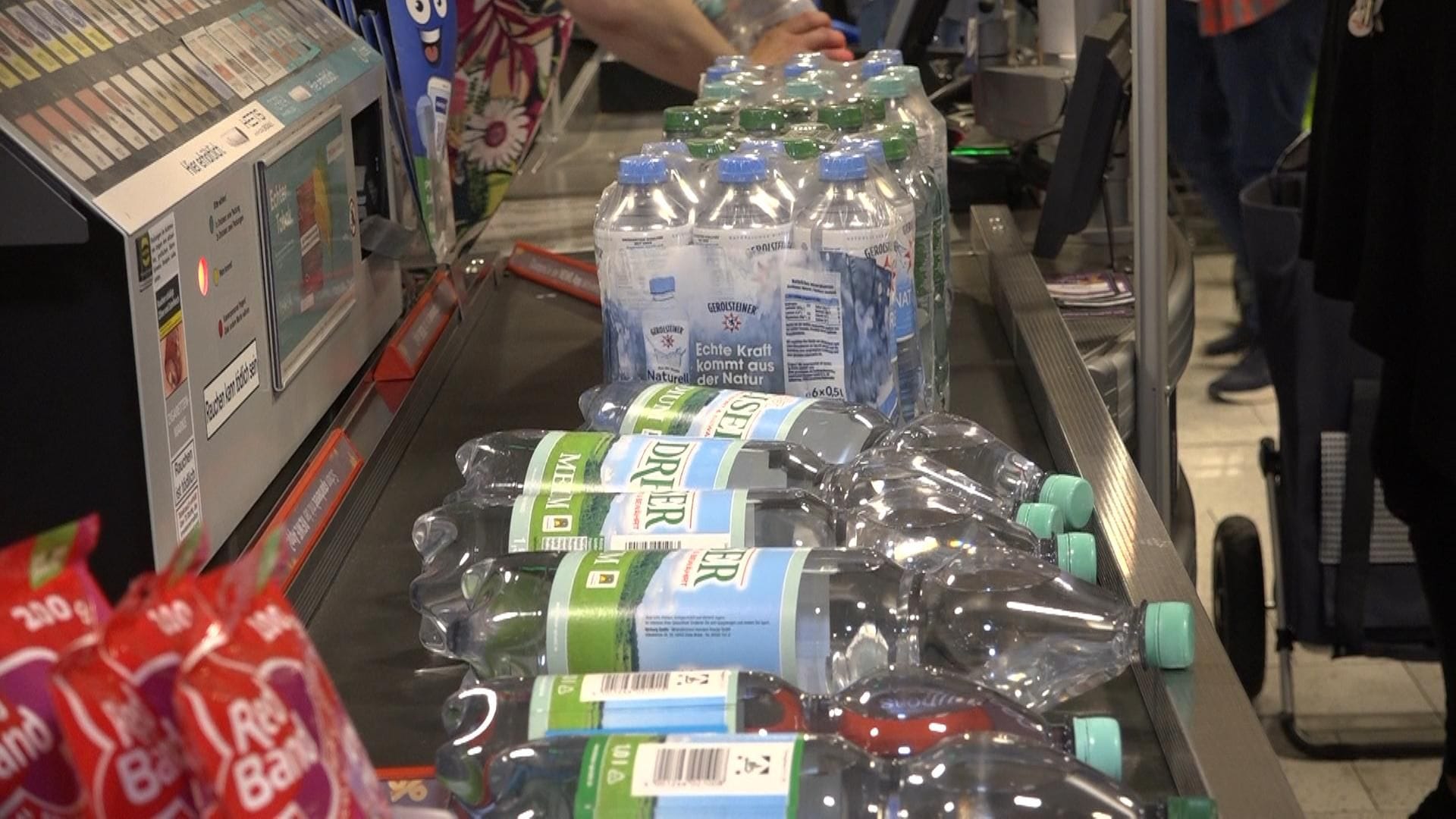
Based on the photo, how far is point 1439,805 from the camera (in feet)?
7.34

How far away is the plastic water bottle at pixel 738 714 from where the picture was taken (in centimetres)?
93

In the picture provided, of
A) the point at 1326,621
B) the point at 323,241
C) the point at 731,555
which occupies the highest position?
the point at 323,241

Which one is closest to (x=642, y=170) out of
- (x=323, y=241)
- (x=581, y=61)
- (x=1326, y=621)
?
(x=323, y=241)

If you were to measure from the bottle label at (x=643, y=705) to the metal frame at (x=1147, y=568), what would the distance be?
0.99 ft

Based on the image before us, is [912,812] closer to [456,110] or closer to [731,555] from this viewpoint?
[731,555]

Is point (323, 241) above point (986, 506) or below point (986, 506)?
above

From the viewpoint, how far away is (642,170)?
152cm

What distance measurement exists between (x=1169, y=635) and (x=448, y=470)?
0.82 metres

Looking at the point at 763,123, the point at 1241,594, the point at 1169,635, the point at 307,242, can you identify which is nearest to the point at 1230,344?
the point at 1241,594

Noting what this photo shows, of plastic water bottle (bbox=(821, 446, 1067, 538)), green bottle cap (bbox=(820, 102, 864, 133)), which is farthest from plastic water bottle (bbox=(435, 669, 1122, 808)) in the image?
green bottle cap (bbox=(820, 102, 864, 133))

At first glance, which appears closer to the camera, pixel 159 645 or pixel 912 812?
pixel 159 645

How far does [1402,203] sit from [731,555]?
1339 mm

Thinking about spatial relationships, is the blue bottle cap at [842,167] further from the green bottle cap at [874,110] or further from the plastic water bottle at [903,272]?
the green bottle cap at [874,110]

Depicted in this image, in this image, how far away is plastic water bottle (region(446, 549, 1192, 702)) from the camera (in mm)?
1053
